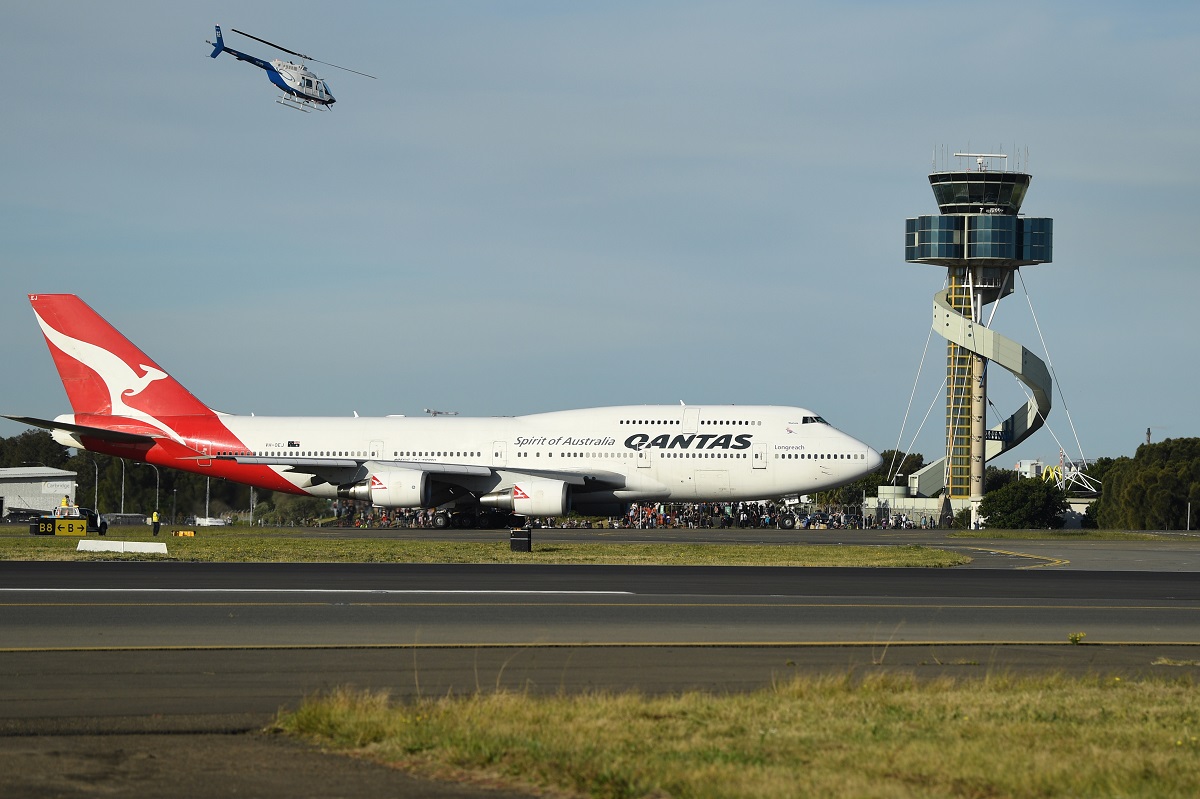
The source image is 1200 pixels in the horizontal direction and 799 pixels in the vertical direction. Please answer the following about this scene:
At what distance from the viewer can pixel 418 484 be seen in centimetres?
4700

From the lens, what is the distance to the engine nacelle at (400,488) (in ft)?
154

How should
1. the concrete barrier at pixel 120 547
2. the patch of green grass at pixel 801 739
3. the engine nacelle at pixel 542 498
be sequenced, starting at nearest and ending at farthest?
1. the patch of green grass at pixel 801 739
2. the concrete barrier at pixel 120 547
3. the engine nacelle at pixel 542 498

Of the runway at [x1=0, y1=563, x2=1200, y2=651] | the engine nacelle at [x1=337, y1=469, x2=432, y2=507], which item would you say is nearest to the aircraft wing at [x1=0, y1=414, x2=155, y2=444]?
the engine nacelle at [x1=337, y1=469, x2=432, y2=507]

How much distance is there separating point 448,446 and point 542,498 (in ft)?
20.5

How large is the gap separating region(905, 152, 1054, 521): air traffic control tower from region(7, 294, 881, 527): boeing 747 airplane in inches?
2185

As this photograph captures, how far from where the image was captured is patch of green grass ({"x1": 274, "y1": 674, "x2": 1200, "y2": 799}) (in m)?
7.84

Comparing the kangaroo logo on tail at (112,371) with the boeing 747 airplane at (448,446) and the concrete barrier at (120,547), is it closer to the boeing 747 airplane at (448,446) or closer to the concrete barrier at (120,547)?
the boeing 747 airplane at (448,446)

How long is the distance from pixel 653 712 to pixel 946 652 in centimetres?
551

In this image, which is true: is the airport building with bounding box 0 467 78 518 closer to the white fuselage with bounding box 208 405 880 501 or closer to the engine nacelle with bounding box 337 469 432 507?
the white fuselage with bounding box 208 405 880 501

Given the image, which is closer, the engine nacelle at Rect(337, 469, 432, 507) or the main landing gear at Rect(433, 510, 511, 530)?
the engine nacelle at Rect(337, 469, 432, 507)

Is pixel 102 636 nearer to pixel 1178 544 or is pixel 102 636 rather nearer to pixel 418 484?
pixel 418 484

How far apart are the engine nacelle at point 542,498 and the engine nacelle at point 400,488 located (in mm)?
3278

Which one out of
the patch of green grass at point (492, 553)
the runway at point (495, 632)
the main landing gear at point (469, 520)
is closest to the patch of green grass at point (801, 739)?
the runway at point (495, 632)

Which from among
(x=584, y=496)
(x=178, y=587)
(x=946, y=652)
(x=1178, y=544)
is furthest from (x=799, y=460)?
(x=946, y=652)
